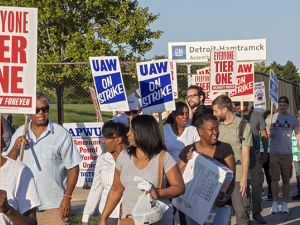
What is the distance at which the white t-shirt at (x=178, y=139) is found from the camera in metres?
7.71

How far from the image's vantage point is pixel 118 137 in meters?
5.77

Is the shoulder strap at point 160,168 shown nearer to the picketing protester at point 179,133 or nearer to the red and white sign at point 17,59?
the red and white sign at point 17,59

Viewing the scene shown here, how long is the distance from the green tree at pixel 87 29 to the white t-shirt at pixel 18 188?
1108 inches

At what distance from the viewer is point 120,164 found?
4.84 meters

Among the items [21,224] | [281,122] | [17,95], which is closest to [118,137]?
[17,95]

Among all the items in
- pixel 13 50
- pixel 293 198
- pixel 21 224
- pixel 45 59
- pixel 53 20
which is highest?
pixel 53 20

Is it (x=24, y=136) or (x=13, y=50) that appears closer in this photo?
(x=13, y=50)

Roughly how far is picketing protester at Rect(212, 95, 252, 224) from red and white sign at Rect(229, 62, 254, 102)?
5477 mm

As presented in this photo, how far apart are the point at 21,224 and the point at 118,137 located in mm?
2129

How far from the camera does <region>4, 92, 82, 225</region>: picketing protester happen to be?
5.95 m

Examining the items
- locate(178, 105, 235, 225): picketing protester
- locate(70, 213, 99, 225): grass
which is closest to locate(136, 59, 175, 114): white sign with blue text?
locate(70, 213, 99, 225): grass

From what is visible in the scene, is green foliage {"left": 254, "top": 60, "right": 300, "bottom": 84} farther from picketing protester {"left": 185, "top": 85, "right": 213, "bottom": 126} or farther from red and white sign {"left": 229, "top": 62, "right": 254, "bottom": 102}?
picketing protester {"left": 185, "top": 85, "right": 213, "bottom": 126}

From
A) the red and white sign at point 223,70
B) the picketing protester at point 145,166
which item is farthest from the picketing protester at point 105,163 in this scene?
the red and white sign at point 223,70

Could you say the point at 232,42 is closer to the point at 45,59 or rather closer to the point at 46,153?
the point at 45,59
